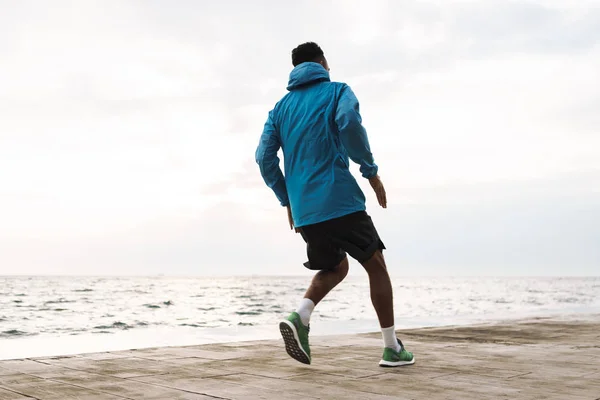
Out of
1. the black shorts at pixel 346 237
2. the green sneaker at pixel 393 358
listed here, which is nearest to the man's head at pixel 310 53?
the black shorts at pixel 346 237

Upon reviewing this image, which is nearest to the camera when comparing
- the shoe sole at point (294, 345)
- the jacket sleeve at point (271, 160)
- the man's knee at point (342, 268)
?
the shoe sole at point (294, 345)

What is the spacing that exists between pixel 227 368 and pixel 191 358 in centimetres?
55

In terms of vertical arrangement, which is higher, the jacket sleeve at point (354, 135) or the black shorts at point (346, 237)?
the jacket sleeve at point (354, 135)

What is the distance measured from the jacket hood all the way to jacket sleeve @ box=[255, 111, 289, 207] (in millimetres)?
283

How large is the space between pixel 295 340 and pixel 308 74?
163 cm

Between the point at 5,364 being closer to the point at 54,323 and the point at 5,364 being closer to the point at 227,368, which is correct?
the point at 227,368

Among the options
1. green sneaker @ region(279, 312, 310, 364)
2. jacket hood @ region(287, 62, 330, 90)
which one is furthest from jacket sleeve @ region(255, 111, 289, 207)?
green sneaker @ region(279, 312, 310, 364)

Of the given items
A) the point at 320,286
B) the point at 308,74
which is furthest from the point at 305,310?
the point at 308,74

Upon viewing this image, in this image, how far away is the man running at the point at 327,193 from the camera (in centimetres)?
346

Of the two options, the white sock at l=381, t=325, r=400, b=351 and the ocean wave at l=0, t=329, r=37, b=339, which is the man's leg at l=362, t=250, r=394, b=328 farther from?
the ocean wave at l=0, t=329, r=37, b=339

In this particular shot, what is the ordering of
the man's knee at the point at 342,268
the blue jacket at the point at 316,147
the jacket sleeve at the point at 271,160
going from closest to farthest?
1. the blue jacket at the point at 316,147
2. the man's knee at the point at 342,268
3. the jacket sleeve at the point at 271,160

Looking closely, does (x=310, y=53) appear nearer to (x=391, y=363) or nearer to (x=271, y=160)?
(x=271, y=160)

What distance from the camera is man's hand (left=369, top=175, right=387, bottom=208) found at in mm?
3547

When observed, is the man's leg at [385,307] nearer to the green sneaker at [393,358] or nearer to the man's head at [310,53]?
the green sneaker at [393,358]
